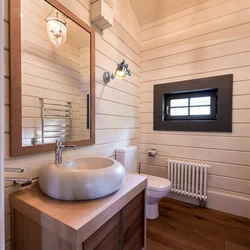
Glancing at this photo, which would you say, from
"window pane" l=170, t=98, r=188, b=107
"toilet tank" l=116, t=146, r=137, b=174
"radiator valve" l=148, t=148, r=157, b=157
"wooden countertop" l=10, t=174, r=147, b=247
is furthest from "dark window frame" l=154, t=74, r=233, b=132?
"wooden countertop" l=10, t=174, r=147, b=247

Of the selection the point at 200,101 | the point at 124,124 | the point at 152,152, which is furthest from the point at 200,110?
the point at 124,124

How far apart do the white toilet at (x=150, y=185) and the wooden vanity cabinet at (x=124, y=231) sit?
18.5 inches

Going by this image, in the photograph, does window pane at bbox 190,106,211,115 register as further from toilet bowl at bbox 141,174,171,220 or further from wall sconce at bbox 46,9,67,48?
wall sconce at bbox 46,9,67,48

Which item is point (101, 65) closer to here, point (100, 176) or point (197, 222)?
point (100, 176)

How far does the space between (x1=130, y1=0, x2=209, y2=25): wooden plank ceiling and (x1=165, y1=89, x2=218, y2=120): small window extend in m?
1.15

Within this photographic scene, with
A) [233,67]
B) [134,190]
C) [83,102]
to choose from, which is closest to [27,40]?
[83,102]

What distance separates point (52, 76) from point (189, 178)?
6.37 feet

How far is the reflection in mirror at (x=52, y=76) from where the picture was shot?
39.0 inches

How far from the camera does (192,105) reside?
2111mm

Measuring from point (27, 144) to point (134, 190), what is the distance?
2.51 feet

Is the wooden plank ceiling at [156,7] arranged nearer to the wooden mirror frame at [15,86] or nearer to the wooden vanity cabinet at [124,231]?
the wooden mirror frame at [15,86]

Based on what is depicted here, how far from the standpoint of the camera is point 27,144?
0.97 metres

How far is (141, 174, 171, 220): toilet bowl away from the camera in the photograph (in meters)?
1.61

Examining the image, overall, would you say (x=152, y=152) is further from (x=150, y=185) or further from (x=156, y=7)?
(x=156, y=7)
